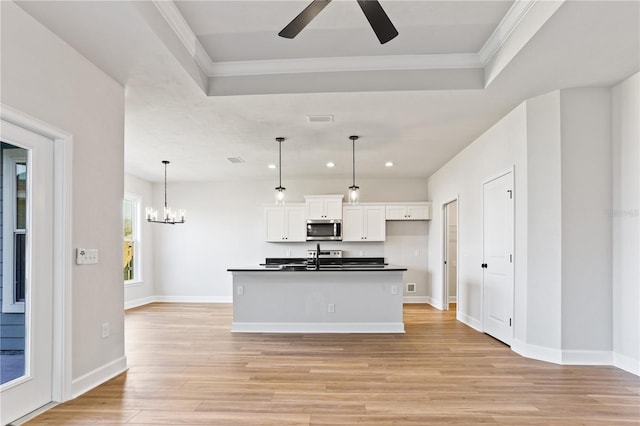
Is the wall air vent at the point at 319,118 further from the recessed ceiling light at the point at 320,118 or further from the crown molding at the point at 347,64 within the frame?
the crown molding at the point at 347,64

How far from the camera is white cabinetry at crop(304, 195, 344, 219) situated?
7711 millimetres

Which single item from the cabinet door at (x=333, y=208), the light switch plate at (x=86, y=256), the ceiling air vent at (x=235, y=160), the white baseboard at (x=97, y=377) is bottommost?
the white baseboard at (x=97, y=377)

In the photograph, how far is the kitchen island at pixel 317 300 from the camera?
518cm

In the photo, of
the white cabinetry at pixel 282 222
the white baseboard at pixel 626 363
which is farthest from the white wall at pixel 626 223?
the white cabinetry at pixel 282 222

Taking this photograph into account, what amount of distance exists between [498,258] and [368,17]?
3.47 metres

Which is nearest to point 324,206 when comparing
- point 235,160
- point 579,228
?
point 235,160

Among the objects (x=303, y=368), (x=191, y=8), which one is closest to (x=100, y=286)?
(x=303, y=368)

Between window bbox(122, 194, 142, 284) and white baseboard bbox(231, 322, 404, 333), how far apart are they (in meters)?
3.78

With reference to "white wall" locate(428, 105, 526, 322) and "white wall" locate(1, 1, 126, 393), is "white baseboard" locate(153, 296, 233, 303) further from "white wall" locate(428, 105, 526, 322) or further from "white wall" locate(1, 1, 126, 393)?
"white wall" locate(1, 1, 126, 393)

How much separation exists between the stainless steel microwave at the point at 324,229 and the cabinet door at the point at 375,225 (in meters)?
0.55

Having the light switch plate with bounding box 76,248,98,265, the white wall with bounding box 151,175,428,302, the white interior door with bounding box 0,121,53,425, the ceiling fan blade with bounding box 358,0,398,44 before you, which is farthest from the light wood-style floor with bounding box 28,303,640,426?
the white wall with bounding box 151,175,428,302

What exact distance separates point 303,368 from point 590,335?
9.17ft

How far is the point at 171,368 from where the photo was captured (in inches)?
145

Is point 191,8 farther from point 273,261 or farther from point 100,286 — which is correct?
point 273,261
